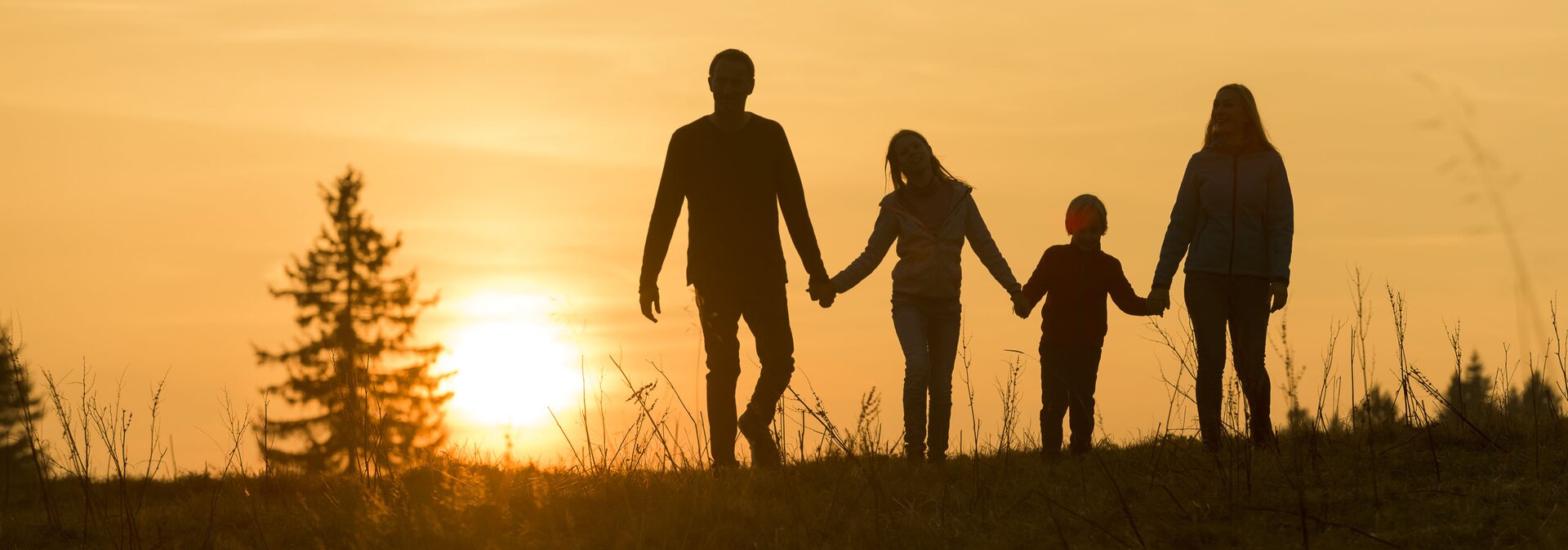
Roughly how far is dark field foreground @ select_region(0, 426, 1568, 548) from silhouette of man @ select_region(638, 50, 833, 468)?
55 cm

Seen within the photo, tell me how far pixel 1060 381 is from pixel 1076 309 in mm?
441

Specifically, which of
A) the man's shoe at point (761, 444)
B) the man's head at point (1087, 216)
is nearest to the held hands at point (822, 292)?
the man's shoe at point (761, 444)

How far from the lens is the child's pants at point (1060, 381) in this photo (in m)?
7.95

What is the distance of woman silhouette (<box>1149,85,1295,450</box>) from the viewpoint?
23.9 ft

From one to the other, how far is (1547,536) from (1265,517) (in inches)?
42.8

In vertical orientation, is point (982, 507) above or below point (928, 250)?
below

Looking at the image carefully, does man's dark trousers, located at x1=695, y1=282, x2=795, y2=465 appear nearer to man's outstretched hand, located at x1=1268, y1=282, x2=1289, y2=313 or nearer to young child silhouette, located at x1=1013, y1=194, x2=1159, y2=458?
young child silhouette, located at x1=1013, y1=194, x2=1159, y2=458

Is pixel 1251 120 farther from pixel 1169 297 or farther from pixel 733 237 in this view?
pixel 733 237

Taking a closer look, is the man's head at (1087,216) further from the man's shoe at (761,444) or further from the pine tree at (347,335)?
the pine tree at (347,335)

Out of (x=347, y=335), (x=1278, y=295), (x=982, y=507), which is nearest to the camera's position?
(x=982, y=507)

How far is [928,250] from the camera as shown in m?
7.79

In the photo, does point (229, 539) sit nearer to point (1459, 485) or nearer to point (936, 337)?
point (936, 337)

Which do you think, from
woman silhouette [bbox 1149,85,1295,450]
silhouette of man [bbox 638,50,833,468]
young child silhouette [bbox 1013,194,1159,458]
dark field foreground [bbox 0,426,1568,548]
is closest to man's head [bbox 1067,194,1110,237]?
young child silhouette [bbox 1013,194,1159,458]

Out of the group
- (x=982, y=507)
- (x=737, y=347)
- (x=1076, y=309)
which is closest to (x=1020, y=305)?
(x=1076, y=309)
